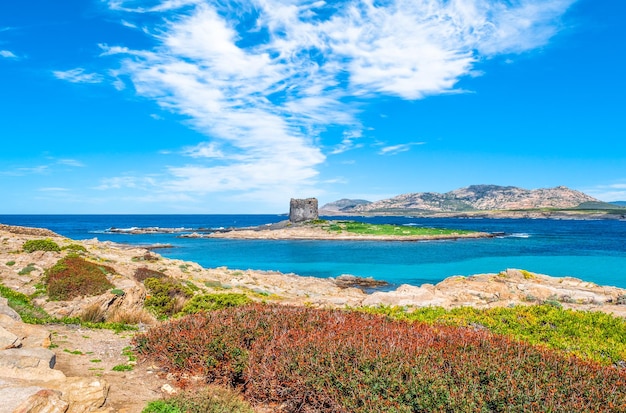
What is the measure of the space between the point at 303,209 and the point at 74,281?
101 m

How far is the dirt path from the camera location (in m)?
7.22

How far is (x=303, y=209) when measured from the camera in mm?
118500

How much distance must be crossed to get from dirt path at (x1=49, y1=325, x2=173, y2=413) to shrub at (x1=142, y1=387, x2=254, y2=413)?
401mm

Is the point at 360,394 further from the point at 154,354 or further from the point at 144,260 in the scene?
the point at 144,260

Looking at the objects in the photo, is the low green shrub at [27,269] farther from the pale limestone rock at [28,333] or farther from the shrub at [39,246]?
the pale limestone rock at [28,333]

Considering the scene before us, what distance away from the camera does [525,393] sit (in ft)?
19.6

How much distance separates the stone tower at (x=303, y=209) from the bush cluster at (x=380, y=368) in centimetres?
10765

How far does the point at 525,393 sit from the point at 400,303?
11.3 metres

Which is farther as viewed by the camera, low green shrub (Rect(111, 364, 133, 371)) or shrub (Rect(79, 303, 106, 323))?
shrub (Rect(79, 303, 106, 323))

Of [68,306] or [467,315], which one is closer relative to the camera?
[467,315]

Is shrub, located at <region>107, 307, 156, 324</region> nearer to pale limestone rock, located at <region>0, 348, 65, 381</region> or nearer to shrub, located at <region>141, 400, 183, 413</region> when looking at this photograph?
pale limestone rock, located at <region>0, 348, 65, 381</region>

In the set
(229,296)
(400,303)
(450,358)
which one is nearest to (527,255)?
(400,303)

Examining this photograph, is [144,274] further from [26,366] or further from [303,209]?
[303,209]

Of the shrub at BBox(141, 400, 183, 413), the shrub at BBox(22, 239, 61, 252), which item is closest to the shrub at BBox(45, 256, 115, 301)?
the shrub at BBox(22, 239, 61, 252)
